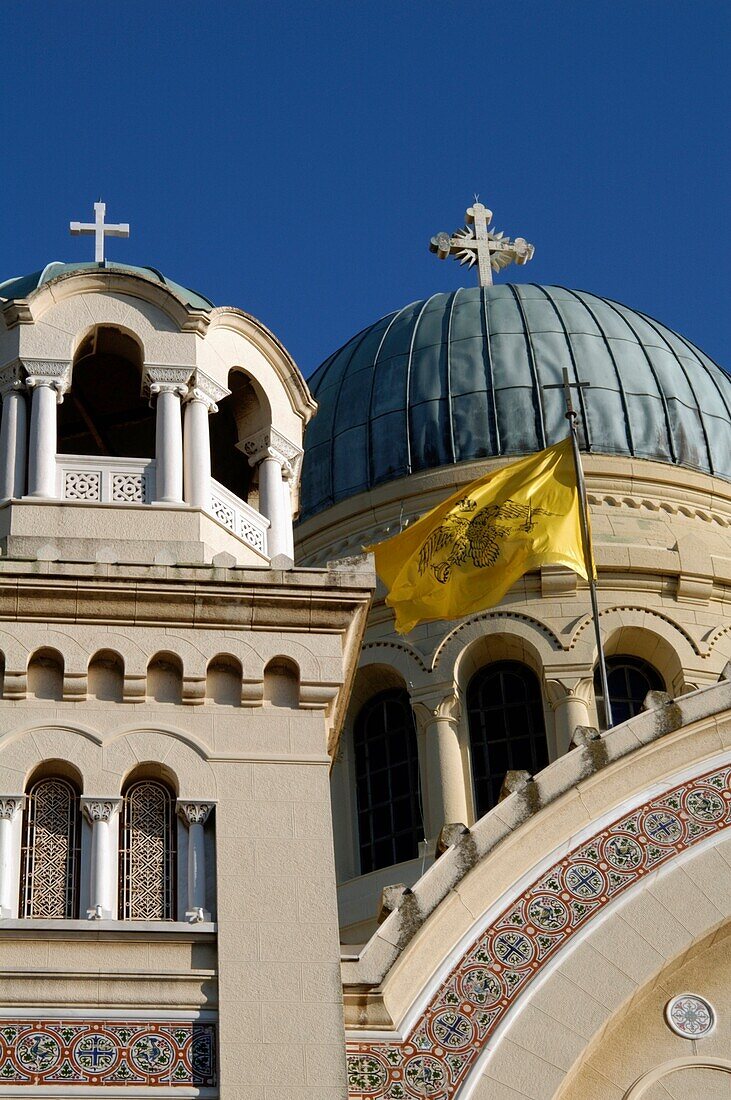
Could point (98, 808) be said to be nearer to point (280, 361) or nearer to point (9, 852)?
point (9, 852)

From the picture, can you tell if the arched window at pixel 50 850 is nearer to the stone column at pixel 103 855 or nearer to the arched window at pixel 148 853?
the stone column at pixel 103 855

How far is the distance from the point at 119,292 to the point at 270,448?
196 centimetres

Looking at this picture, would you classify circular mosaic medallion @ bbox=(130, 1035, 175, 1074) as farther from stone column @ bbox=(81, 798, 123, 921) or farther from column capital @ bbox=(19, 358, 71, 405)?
column capital @ bbox=(19, 358, 71, 405)

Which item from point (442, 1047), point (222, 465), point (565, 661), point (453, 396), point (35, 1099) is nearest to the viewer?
point (35, 1099)

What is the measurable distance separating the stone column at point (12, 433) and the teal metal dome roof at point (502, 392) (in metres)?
9.99

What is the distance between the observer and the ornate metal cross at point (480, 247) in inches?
1259

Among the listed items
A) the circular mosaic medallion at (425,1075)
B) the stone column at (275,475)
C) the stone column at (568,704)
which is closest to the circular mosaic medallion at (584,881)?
the circular mosaic medallion at (425,1075)

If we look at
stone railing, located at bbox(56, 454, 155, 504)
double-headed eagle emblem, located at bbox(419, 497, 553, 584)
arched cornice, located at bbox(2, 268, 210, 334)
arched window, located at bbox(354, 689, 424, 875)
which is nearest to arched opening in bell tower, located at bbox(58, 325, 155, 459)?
arched cornice, located at bbox(2, 268, 210, 334)

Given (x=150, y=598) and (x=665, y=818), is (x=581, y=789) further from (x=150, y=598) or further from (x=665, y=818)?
(x=150, y=598)

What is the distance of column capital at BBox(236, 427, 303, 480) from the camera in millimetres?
19562

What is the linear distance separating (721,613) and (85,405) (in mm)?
9199

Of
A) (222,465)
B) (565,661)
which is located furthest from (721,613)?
(222,465)

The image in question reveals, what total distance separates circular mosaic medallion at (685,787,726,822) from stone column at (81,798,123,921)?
4820 mm

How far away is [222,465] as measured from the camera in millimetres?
21453
